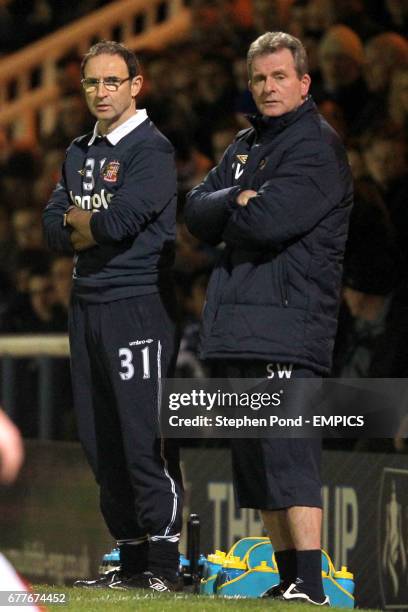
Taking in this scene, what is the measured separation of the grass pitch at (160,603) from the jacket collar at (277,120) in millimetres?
1437

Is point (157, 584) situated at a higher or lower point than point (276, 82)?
lower

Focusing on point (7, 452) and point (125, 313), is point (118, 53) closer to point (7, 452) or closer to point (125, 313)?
point (125, 313)

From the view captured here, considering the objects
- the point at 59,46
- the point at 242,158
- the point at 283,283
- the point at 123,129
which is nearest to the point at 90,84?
the point at 123,129

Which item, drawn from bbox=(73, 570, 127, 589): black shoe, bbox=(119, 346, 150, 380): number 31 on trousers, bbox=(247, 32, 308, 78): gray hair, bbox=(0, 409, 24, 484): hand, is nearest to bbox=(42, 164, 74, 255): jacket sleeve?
bbox=(119, 346, 150, 380): number 31 on trousers

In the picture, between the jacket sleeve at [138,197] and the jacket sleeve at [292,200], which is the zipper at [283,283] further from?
the jacket sleeve at [138,197]

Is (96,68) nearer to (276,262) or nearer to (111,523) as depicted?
(276,262)

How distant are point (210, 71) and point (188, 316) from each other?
171cm

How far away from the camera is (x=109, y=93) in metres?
4.45

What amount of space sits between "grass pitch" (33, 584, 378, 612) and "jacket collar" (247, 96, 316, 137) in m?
1.44

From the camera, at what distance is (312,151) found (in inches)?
156

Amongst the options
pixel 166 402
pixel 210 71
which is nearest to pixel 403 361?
pixel 166 402

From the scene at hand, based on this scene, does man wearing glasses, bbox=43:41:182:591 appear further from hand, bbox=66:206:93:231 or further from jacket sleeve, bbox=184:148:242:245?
jacket sleeve, bbox=184:148:242:245

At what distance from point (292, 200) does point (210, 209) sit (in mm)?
312

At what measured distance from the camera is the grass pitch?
370 centimetres
